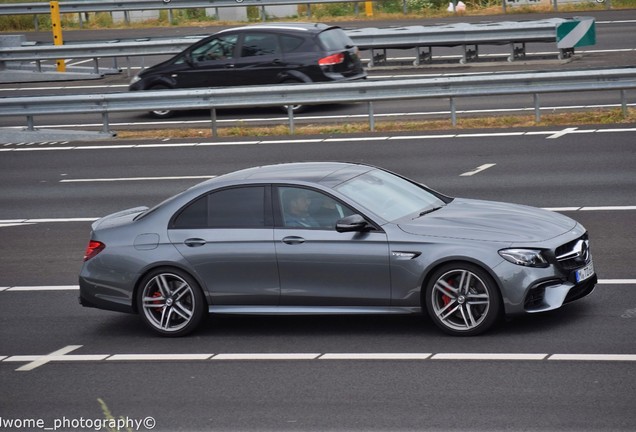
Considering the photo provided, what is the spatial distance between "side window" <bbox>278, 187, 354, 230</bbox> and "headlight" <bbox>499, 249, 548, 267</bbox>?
4.34ft

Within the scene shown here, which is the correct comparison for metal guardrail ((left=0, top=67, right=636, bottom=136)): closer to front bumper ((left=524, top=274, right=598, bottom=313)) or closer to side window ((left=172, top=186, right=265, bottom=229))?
side window ((left=172, top=186, right=265, bottom=229))

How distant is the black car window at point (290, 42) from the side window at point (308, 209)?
1457 centimetres

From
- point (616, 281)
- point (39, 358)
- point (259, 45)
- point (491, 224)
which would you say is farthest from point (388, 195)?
point (259, 45)

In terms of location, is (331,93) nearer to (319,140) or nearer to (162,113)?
(319,140)

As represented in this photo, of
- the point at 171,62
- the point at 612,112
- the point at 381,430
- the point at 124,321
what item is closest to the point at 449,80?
the point at 612,112

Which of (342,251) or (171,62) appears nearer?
(342,251)

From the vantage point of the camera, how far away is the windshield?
31.7ft

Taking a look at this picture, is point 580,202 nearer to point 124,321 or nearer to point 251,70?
point 124,321

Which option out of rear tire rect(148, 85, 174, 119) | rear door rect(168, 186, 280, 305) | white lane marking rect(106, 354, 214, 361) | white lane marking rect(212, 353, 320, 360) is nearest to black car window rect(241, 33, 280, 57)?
rear tire rect(148, 85, 174, 119)

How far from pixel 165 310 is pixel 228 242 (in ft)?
2.72

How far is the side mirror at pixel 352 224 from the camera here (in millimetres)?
9320

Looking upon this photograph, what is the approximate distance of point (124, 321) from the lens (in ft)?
35.3

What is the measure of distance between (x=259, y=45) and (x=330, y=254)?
1561cm

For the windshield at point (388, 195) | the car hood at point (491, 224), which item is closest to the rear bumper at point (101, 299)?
the windshield at point (388, 195)
